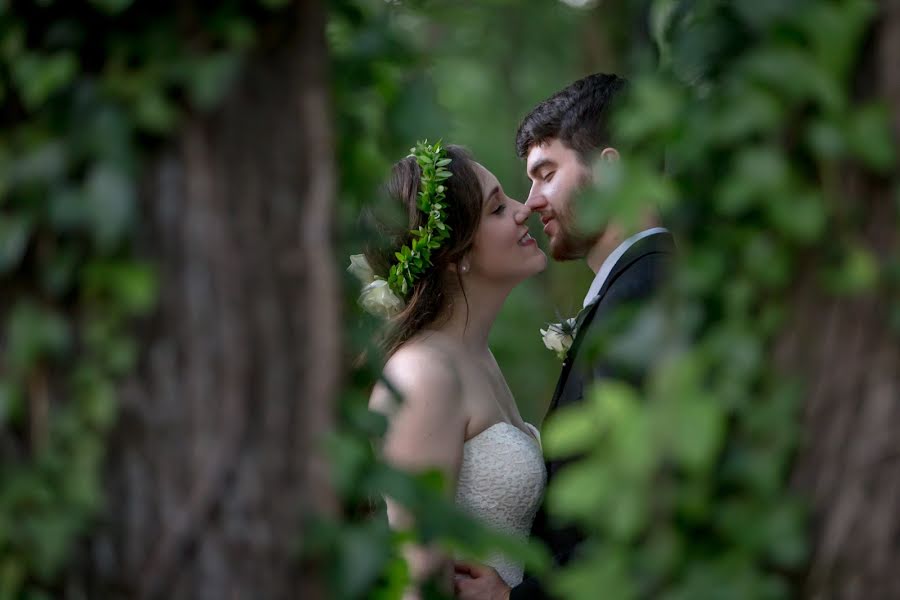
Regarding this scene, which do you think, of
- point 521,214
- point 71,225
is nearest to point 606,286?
point 521,214

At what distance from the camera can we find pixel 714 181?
1.87m

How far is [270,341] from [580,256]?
3.02 m

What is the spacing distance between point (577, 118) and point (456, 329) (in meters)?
1.13

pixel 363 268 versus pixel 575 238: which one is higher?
pixel 575 238

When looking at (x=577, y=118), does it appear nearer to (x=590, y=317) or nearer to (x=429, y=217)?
(x=429, y=217)

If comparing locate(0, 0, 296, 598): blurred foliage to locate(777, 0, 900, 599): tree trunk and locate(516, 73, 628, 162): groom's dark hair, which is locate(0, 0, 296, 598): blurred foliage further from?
locate(516, 73, 628, 162): groom's dark hair

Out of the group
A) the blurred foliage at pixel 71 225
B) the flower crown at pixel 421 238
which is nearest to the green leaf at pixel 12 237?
the blurred foliage at pixel 71 225

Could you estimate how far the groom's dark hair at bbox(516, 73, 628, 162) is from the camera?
15.0 ft

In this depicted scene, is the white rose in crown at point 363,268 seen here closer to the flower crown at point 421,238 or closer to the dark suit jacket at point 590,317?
the flower crown at point 421,238

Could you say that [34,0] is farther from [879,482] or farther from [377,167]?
[879,482]

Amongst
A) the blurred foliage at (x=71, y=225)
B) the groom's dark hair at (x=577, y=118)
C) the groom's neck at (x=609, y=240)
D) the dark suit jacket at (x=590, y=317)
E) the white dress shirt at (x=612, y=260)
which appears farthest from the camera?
the groom's dark hair at (x=577, y=118)

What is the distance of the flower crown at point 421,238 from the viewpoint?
416 cm

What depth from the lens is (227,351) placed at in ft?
5.88

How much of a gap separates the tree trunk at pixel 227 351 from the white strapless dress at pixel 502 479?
7.23 ft
